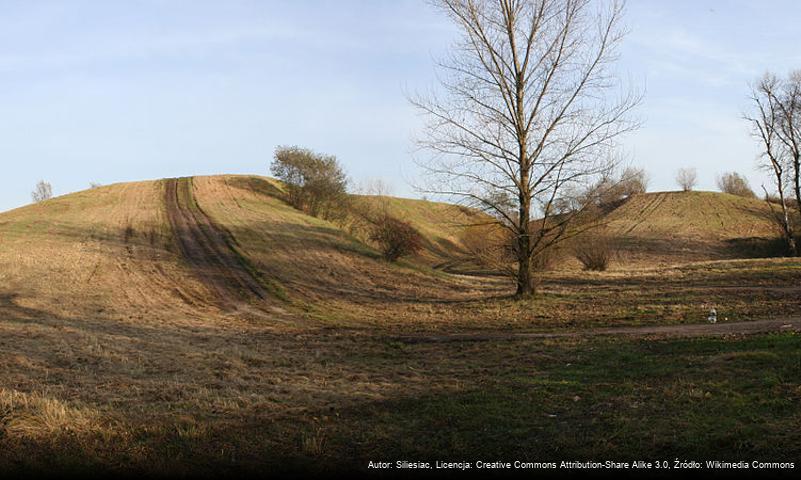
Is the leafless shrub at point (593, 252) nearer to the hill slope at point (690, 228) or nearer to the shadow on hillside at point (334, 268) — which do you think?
the hill slope at point (690, 228)

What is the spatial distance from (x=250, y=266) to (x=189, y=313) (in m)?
9.31

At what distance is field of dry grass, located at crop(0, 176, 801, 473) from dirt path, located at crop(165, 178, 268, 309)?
713 mm

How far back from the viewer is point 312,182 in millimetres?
55281

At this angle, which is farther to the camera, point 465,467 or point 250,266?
point 250,266

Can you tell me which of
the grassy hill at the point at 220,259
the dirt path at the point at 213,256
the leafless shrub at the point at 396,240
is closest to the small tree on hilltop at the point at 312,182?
the grassy hill at the point at 220,259

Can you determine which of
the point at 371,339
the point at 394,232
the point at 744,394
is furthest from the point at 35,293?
the point at 744,394

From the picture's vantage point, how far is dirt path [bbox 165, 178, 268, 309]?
85.1 feet

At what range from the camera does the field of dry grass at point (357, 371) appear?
677cm

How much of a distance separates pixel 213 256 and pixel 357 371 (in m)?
23.2

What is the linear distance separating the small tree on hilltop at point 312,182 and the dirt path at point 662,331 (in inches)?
1497

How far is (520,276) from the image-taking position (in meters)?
22.7

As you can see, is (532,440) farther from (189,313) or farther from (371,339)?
(189,313)

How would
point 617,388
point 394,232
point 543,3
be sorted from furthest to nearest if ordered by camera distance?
point 394,232
point 543,3
point 617,388

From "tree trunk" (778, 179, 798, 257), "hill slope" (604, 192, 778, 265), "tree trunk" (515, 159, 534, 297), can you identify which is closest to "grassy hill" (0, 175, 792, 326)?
"hill slope" (604, 192, 778, 265)
